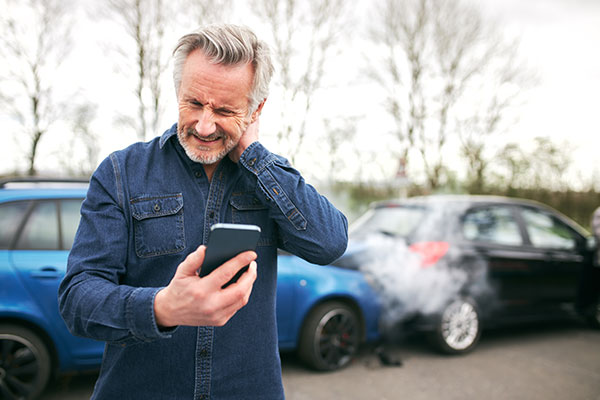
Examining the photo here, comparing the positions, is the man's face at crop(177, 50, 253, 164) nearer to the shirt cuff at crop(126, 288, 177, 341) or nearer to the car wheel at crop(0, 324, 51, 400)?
the shirt cuff at crop(126, 288, 177, 341)

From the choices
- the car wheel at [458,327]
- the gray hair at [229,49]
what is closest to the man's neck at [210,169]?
the gray hair at [229,49]

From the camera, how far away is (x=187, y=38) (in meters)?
1.19

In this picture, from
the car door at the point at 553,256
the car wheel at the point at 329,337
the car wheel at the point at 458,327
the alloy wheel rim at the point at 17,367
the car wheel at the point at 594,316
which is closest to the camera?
the alloy wheel rim at the point at 17,367

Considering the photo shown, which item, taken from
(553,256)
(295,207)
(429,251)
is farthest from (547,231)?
(295,207)

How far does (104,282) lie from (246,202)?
47 cm

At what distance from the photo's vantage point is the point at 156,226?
118 centimetres

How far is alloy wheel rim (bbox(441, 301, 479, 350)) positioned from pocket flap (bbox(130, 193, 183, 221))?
4116 mm

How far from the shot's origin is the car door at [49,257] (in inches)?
126

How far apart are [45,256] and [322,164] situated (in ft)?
40.4

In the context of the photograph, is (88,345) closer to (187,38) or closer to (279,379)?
(279,379)

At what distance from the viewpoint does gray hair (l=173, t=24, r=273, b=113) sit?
118cm

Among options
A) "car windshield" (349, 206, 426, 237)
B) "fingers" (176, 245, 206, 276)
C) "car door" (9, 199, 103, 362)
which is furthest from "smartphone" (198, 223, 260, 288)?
"car windshield" (349, 206, 426, 237)

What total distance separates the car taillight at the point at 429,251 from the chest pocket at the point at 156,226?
377 cm

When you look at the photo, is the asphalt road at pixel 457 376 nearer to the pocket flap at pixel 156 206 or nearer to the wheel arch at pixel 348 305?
the wheel arch at pixel 348 305
